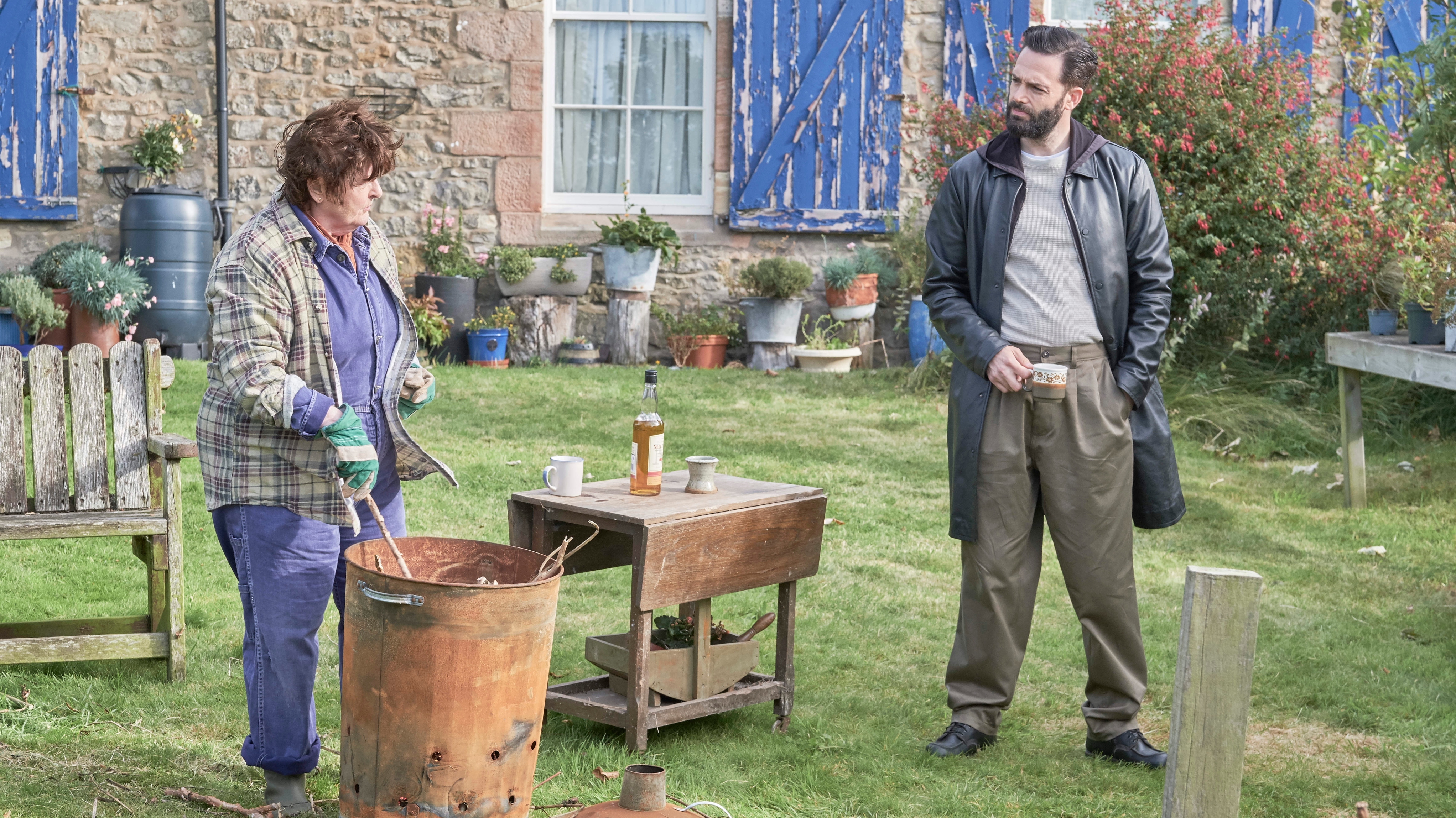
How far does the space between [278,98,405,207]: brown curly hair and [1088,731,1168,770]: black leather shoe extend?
238cm

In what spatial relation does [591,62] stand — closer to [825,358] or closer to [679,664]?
[825,358]

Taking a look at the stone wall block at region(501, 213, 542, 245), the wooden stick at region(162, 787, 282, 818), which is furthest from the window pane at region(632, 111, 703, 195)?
the wooden stick at region(162, 787, 282, 818)

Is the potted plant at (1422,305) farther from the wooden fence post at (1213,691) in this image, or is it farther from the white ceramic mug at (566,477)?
Answer: the wooden fence post at (1213,691)

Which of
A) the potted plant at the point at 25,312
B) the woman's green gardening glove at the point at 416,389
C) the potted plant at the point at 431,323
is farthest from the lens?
the potted plant at the point at 431,323

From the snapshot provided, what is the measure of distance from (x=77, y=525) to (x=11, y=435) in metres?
0.40

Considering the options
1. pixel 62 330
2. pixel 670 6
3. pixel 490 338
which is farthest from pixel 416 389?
pixel 670 6

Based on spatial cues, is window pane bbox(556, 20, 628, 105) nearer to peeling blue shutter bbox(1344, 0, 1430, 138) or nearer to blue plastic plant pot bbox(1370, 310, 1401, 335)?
peeling blue shutter bbox(1344, 0, 1430, 138)

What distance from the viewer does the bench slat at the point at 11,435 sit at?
4.18m

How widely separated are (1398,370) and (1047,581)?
210 cm

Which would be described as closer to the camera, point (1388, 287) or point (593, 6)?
point (1388, 287)

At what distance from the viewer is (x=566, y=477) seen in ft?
12.4

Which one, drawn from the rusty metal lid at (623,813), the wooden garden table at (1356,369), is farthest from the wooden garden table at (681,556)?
the wooden garden table at (1356,369)

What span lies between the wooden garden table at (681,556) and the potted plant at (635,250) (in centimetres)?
659

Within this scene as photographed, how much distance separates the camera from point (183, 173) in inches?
424
